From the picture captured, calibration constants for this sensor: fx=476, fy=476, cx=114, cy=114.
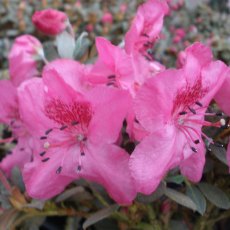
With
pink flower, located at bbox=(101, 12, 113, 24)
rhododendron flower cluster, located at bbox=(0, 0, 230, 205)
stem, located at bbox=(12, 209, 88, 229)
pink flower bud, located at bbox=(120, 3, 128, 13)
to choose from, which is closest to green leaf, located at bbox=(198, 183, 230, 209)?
rhododendron flower cluster, located at bbox=(0, 0, 230, 205)

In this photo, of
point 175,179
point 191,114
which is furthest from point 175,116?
point 175,179

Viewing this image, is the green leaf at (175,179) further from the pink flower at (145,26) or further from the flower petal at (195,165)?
the pink flower at (145,26)

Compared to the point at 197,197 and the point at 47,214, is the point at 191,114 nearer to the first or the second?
the point at 197,197

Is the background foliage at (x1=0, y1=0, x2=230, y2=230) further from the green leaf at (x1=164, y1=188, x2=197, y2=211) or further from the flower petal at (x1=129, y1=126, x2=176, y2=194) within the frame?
the flower petal at (x1=129, y1=126, x2=176, y2=194)

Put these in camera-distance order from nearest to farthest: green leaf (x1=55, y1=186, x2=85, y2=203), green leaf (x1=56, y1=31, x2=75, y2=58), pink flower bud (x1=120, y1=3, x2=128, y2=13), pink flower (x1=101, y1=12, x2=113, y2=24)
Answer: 1. green leaf (x1=55, y1=186, x2=85, y2=203)
2. green leaf (x1=56, y1=31, x2=75, y2=58)
3. pink flower (x1=101, y1=12, x2=113, y2=24)
4. pink flower bud (x1=120, y1=3, x2=128, y2=13)

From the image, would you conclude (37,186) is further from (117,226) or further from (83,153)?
(117,226)

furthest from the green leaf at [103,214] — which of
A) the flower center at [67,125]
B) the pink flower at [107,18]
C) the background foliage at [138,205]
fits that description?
the pink flower at [107,18]

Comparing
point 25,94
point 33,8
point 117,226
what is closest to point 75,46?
point 25,94
